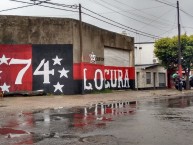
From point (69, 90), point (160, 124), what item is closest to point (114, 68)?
point (69, 90)

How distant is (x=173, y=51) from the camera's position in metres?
43.1

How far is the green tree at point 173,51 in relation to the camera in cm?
4256

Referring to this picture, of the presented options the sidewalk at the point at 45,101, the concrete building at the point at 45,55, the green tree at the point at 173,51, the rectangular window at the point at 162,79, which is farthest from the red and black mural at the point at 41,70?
the rectangular window at the point at 162,79

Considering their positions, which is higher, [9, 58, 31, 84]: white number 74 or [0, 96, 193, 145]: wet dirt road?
[9, 58, 31, 84]: white number 74

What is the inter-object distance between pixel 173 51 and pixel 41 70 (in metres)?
19.2

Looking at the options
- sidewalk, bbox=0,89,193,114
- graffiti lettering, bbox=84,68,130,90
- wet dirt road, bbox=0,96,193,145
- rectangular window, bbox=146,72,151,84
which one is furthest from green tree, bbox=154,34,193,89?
wet dirt road, bbox=0,96,193,145

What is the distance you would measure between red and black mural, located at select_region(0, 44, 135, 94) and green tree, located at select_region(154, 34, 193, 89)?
15.6 metres

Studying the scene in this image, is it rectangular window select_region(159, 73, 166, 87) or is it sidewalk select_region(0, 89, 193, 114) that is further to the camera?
rectangular window select_region(159, 73, 166, 87)

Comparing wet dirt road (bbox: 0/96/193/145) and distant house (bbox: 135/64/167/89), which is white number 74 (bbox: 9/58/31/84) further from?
distant house (bbox: 135/64/167/89)

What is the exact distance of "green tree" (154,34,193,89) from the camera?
42.6 m

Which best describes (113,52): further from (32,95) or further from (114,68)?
(32,95)

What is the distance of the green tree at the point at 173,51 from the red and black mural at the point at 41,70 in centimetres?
1555

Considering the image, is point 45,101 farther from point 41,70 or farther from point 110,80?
point 110,80

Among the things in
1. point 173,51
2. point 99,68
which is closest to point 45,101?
point 99,68
